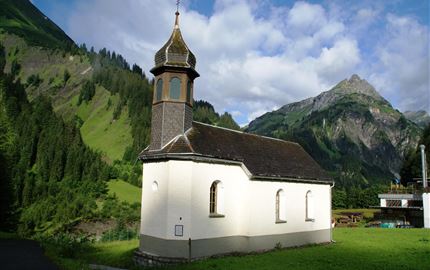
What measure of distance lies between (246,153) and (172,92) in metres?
6.25

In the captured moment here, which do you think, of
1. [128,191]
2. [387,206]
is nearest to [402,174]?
[387,206]

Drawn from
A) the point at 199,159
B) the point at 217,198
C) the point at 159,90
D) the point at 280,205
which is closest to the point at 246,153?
the point at 217,198

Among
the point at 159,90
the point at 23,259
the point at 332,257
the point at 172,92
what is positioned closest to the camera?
the point at 23,259

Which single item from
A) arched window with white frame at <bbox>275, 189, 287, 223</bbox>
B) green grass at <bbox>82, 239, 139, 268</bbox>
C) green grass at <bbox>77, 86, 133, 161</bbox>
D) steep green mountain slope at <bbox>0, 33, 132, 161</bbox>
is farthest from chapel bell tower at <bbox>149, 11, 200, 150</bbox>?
steep green mountain slope at <bbox>0, 33, 132, 161</bbox>

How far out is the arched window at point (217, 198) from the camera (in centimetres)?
2155

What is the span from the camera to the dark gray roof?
2106 cm

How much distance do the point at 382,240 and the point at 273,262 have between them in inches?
532

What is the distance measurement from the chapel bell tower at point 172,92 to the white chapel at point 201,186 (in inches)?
2.3

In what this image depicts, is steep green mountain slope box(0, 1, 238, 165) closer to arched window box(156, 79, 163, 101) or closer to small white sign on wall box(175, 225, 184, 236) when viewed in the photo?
arched window box(156, 79, 163, 101)

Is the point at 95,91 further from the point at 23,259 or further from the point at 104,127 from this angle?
the point at 23,259

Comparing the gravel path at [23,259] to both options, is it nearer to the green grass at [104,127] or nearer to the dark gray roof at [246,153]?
the dark gray roof at [246,153]

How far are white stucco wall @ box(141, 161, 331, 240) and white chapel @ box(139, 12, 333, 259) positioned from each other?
52mm

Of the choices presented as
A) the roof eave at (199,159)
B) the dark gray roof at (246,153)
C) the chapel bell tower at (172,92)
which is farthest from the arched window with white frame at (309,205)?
the chapel bell tower at (172,92)

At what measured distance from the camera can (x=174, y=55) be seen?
2252cm
